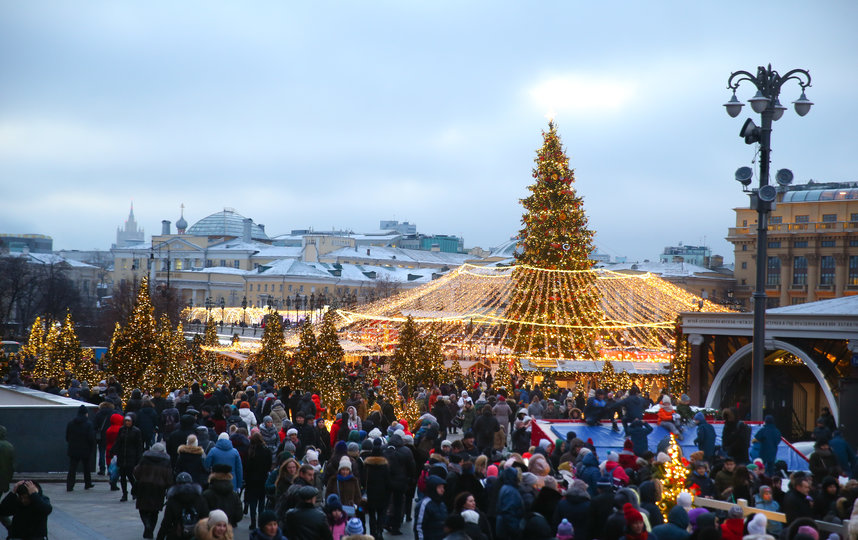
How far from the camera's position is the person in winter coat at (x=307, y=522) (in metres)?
8.26

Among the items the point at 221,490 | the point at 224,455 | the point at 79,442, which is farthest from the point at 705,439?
the point at 79,442

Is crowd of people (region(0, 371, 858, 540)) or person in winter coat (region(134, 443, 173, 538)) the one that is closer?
crowd of people (region(0, 371, 858, 540))

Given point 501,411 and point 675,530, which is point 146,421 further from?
point 675,530

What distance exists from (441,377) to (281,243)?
126056mm

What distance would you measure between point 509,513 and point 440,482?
671 millimetres

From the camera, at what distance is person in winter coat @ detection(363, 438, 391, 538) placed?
36.9ft

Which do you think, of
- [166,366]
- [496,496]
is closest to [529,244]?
[166,366]

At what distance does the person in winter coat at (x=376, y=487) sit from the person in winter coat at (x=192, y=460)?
1.84 meters

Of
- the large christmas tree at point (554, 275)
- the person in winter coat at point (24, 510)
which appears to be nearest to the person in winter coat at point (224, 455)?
the person in winter coat at point (24, 510)

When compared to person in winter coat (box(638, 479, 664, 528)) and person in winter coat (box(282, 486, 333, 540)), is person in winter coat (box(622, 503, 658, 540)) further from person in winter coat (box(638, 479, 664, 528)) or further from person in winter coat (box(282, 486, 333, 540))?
person in winter coat (box(282, 486, 333, 540))

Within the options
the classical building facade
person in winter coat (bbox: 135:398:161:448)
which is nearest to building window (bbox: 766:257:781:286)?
the classical building facade

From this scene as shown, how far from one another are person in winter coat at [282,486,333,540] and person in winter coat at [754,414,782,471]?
6716 millimetres

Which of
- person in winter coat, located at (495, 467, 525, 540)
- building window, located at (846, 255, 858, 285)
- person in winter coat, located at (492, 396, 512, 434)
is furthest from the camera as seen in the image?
building window, located at (846, 255, 858, 285)

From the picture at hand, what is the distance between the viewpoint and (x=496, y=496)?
1020cm
